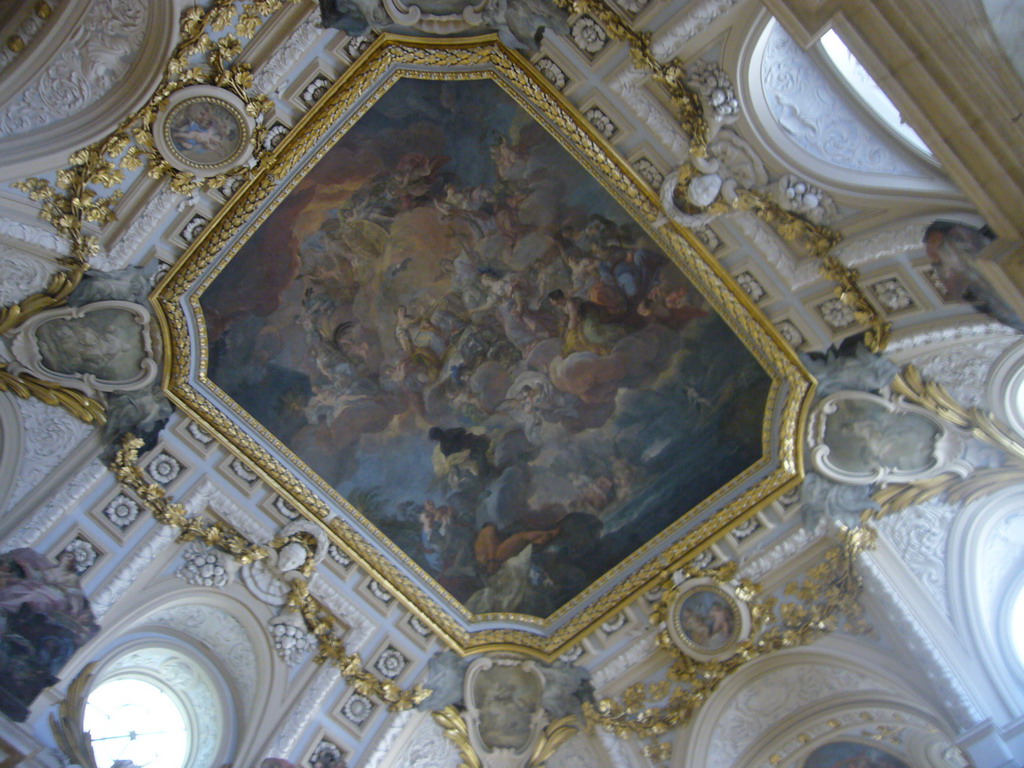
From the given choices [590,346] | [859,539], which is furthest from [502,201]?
[859,539]

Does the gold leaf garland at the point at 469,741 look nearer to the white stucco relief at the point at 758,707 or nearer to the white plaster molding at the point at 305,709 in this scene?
the white plaster molding at the point at 305,709

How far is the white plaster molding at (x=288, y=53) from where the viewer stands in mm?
9500

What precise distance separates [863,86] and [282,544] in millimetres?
8355

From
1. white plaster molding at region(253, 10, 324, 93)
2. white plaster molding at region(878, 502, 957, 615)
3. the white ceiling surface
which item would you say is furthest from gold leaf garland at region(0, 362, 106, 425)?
white plaster molding at region(878, 502, 957, 615)

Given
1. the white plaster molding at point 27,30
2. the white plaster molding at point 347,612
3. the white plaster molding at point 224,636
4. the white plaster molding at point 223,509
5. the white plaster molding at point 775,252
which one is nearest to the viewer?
the white plaster molding at point 27,30

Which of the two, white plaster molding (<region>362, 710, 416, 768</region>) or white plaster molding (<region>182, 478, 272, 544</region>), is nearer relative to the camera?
white plaster molding (<region>182, 478, 272, 544</region>)

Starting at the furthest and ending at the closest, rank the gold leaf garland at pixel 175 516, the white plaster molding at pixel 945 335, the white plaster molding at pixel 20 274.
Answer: the gold leaf garland at pixel 175 516 → the white plaster molding at pixel 20 274 → the white plaster molding at pixel 945 335

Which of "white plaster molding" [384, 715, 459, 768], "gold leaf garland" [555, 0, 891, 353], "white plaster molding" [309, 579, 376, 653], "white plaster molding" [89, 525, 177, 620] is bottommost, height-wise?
"white plaster molding" [89, 525, 177, 620]

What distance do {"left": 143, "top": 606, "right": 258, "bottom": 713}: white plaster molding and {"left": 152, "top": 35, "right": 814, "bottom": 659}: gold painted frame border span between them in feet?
5.36

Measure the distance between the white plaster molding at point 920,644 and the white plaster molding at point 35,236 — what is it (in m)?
9.54

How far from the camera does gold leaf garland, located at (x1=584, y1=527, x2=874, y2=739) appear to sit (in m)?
11.1

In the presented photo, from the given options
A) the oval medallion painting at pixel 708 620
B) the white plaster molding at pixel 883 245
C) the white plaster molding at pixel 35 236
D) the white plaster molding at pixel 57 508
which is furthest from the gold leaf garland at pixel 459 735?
the white plaster molding at pixel 883 245

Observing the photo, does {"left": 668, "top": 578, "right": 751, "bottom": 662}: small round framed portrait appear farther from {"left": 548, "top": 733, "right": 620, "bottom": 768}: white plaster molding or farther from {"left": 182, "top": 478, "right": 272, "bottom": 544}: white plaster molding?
{"left": 182, "top": 478, "right": 272, "bottom": 544}: white plaster molding

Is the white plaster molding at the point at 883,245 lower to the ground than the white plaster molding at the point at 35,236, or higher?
higher
